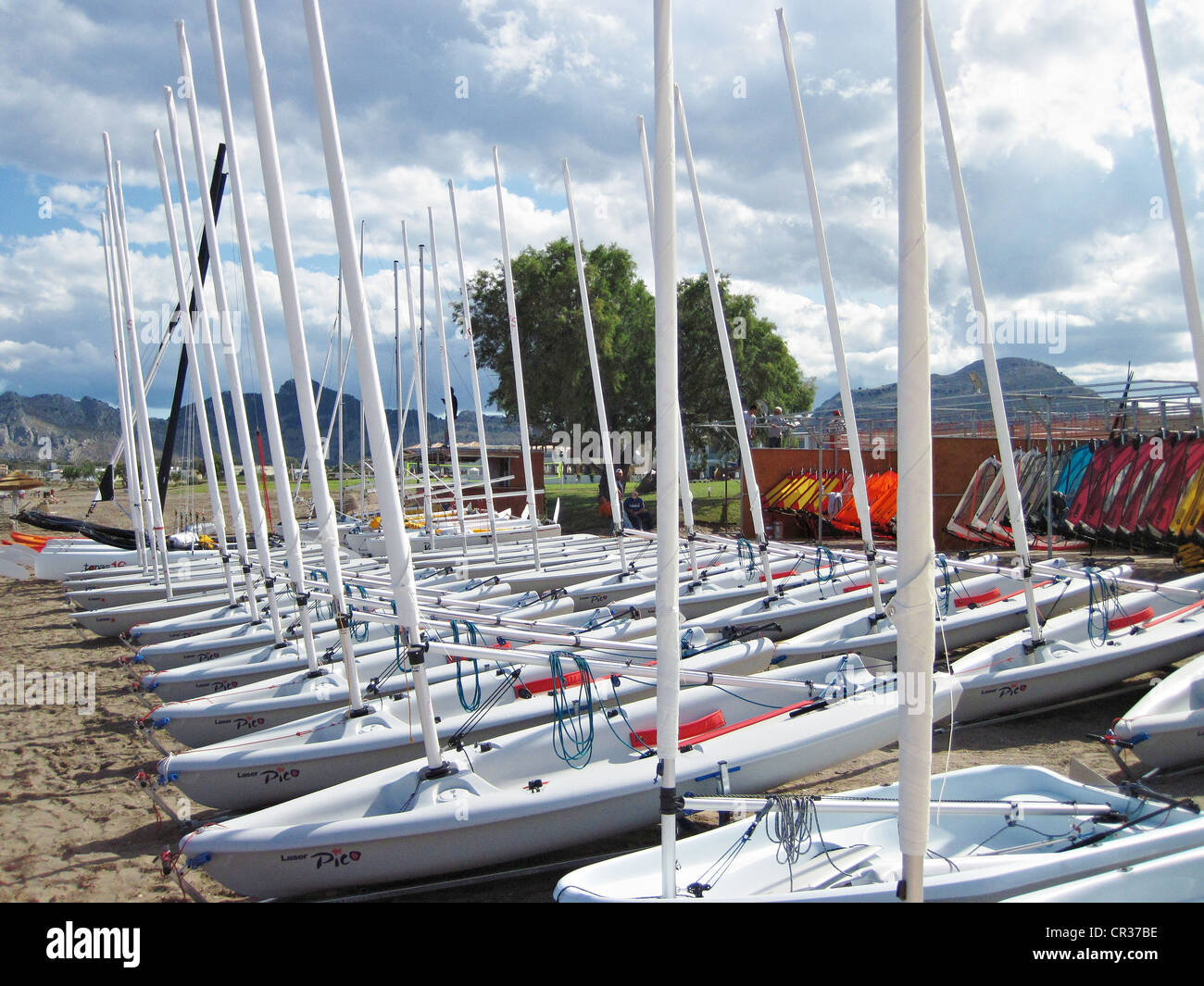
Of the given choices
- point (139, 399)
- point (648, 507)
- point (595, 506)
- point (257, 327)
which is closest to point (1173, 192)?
point (257, 327)

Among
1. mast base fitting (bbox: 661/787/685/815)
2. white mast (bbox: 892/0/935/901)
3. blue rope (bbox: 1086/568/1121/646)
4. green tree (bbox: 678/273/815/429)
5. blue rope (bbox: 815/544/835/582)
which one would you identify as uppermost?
green tree (bbox: 678/273/815/429)

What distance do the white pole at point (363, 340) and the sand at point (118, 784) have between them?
1.89m

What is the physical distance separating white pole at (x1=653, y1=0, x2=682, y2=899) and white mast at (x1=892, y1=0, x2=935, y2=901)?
940mm

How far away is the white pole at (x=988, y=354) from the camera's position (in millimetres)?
7082

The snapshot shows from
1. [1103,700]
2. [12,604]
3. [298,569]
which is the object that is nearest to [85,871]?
[298,569]

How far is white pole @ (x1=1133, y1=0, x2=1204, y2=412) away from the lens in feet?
20.4

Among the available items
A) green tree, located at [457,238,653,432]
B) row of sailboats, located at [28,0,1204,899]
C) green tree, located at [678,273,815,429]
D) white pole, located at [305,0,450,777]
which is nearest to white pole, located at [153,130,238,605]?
row of sailboats, located at [28,0,1204,899]

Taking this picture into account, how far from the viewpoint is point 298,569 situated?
7746mm

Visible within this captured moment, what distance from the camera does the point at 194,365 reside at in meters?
10.8

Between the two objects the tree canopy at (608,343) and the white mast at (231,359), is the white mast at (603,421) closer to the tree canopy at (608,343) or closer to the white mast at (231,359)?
the white mast at (231,359)

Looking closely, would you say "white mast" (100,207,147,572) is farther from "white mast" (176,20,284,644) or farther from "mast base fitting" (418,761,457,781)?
"mast base fitting" (418,761,457,781)

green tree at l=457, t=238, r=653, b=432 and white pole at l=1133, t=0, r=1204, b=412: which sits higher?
green tree at l=457, t=238, r=653, b=432

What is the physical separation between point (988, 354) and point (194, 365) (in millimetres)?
9717
